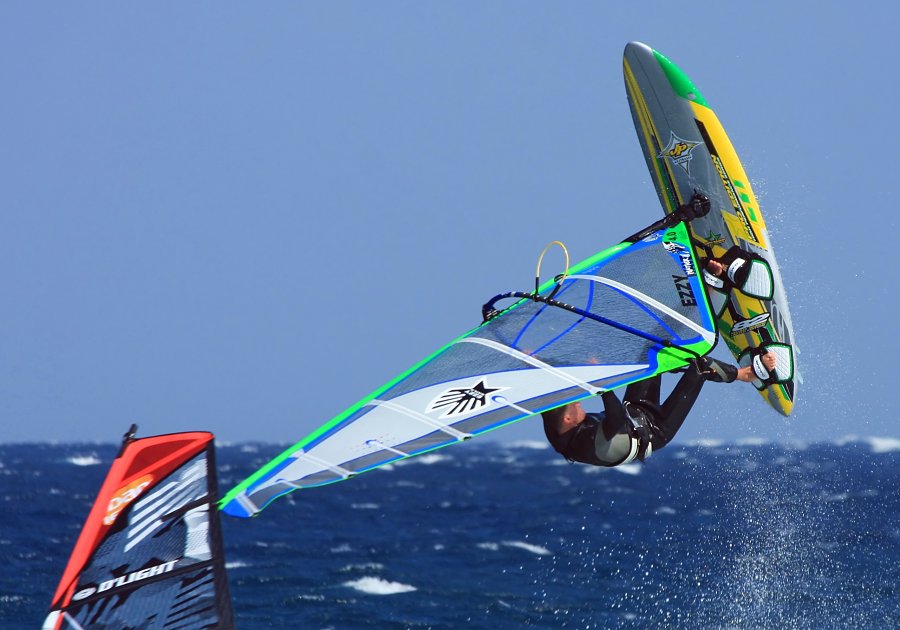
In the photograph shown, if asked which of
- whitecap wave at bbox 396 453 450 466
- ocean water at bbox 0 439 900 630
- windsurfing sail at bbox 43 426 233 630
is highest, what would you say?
whitecap wave at bbox 396 453 450 466

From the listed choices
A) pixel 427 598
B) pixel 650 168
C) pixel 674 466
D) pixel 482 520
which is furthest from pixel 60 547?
pixel 674 466

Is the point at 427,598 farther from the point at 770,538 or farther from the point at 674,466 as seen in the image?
the point at 674,466

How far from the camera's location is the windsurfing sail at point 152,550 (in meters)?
5.11

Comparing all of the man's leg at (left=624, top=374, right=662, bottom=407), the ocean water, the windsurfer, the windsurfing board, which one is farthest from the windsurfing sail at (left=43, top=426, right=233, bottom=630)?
the ocean water

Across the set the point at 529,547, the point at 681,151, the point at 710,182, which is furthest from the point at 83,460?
the point at 710,182

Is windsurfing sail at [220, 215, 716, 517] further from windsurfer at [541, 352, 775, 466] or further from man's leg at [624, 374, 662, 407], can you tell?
man's leg at [624, 374, 662, 407]

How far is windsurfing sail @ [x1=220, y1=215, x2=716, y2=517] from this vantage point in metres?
5.84

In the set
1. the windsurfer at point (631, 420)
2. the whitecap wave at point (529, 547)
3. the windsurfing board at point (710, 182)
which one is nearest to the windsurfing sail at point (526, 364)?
the windsurfer at point (631, 420)

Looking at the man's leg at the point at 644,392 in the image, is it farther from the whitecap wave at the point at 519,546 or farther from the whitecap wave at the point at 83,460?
the whitecap wave at the point at 83,460

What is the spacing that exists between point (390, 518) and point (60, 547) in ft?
30.9

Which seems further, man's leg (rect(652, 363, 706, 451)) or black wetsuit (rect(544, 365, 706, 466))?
man's leg (rect(652, 363, 706, 451))

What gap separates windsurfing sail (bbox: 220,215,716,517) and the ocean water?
1160 cm

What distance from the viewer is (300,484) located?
5.73m

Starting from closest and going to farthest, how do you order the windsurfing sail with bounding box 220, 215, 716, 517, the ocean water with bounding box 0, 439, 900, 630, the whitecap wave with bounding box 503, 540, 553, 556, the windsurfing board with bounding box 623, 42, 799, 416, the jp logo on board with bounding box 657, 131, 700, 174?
→ 1. the windsurfing sail with bounding box 220, 215, 716, 517
2. the windsurfing board with bounding box 623, 42, 799, 416
3. the jp logo on board with bounding box 657, 131, 700, 174
4. the ocean water with bounding box 0, 439, 900, 630
5. the whitecap wave with bounding box 503, 540, 553, 556
